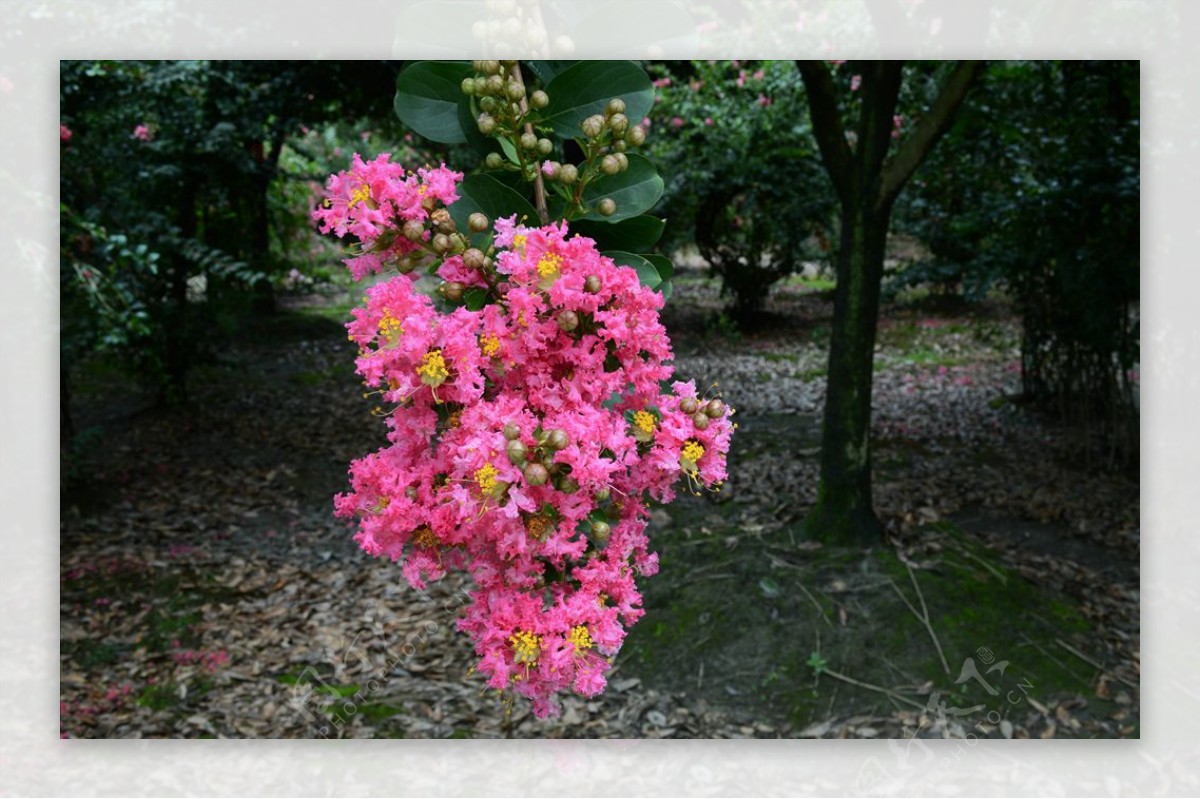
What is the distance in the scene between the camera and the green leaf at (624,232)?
0.72m

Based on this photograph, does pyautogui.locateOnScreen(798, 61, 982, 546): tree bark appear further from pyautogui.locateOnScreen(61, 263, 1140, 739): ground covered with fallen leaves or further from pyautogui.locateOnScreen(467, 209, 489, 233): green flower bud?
pyautogui.locateOnScreen(467, 209, 489, 233): green flower bud

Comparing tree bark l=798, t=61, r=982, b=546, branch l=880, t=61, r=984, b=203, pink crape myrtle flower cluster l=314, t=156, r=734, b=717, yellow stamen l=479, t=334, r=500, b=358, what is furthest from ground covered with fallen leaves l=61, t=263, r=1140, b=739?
yellow stamen l=479, t=334, r=500, b=358

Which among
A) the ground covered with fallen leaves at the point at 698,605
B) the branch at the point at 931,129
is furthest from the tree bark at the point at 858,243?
the ground covered with fallen leaves at the point at 698,605

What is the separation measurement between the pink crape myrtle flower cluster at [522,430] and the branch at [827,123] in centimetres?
180

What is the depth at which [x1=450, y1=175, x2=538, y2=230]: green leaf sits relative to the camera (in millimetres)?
687

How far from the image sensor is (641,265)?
2.34ft

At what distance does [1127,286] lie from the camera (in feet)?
9.80

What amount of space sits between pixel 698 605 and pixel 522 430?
6.02ft

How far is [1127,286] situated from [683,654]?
75.6 inches

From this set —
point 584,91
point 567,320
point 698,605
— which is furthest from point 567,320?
point 698,605

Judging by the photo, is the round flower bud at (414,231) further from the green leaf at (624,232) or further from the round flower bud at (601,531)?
the round flower bud at (601,531)

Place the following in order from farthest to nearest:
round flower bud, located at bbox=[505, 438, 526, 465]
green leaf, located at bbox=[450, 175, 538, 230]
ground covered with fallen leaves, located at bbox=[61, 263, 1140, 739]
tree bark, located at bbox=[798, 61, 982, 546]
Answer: tree bark, located at bbox=[798, 61, 982, 546] → ground covered with fallen leaves, located at bbox=[61, 263, 1140, 739] → green leaf, located at bbox=[450, 175, 538, 230] → round flower bud, located at bbox=[505, 438, 526, 465]

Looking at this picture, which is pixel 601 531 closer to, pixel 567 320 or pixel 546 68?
pixel 567 320

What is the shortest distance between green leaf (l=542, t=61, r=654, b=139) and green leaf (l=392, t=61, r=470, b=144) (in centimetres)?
7
